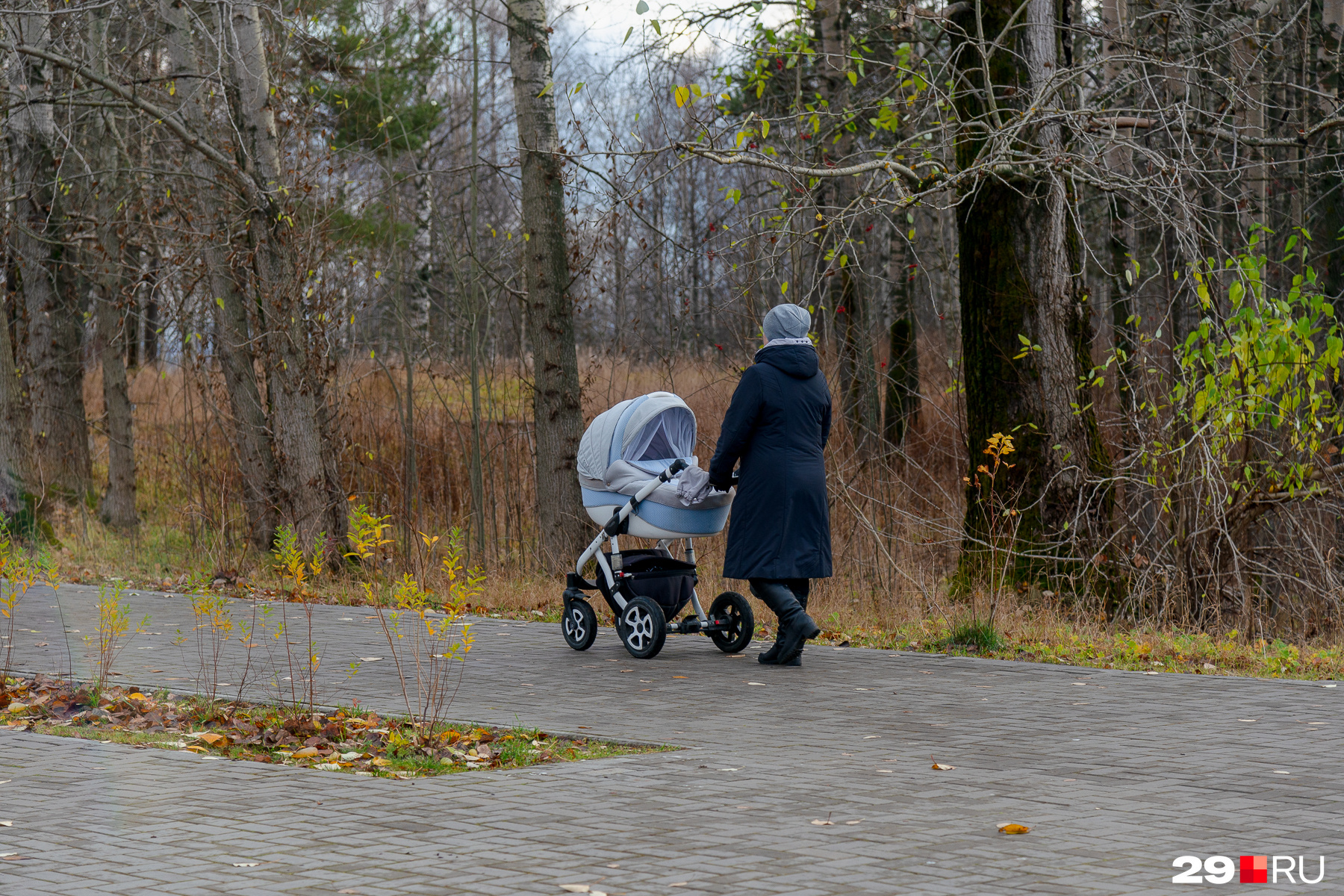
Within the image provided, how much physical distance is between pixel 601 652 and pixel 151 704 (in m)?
3.16

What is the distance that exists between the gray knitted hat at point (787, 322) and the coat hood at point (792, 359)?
4.0 inches

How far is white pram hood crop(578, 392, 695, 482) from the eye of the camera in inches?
382

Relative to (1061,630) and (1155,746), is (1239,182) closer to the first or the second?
(1061,630)

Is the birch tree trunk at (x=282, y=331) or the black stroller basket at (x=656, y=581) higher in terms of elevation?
the birch tree trunk at (x=282, y=331)

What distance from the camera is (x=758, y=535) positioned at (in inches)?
365

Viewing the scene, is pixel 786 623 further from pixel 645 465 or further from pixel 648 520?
pixel 645 465

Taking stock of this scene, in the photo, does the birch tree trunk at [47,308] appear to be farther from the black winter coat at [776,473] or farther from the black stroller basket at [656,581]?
the black winter coat at [776,473]

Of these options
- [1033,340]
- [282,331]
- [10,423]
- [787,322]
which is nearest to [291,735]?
[787,322]

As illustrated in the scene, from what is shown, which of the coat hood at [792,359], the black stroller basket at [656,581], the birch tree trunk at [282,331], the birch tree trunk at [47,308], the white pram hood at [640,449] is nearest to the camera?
the coat hood at [792,359]

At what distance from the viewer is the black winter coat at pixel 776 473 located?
9.25 metres

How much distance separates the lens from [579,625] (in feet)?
33.3

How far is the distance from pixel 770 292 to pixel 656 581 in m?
6.33

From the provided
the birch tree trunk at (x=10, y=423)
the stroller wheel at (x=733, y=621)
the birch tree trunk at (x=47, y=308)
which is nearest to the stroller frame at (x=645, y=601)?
the stroller wheel at (x=733, y=621)

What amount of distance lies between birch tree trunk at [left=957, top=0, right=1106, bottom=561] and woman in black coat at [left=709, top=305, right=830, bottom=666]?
337 centimetres
